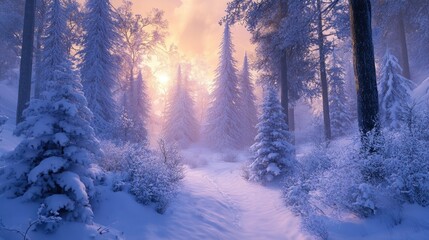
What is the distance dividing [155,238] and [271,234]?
2849mm

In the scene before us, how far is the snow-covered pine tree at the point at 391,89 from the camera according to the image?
62.2 feet

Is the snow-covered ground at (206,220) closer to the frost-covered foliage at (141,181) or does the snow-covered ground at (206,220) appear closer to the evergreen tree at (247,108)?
the frost-covered foliage at (141,181)

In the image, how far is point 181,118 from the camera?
112ft

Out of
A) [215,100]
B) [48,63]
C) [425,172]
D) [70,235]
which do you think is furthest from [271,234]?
[215,100]

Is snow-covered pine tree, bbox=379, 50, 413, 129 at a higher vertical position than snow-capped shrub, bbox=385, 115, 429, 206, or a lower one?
higher

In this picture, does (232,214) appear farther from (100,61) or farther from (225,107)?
(225,107)

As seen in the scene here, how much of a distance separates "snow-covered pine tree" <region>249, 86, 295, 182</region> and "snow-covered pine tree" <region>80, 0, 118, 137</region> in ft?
35.2

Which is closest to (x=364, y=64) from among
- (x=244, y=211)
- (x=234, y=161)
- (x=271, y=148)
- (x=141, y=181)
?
(x=244, y=211)

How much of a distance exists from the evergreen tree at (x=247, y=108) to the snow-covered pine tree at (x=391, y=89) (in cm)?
1476

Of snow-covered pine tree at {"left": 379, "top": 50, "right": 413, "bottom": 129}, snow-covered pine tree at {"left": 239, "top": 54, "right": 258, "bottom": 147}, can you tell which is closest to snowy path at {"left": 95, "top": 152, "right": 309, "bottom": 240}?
snow-covered pine tree at {"left": 379, "top": 50, "right": 413, "bottom": 129}

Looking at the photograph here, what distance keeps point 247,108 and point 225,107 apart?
3765 millimetres

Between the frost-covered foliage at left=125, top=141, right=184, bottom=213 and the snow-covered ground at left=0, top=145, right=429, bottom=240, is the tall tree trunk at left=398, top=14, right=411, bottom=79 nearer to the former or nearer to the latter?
the snow-covered ground at left=0, top=145, right=429, bottom=240

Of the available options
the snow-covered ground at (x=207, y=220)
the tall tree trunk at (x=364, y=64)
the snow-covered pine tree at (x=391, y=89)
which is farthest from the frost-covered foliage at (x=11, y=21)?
the snow-covered pine tree at (x=391, y=89)

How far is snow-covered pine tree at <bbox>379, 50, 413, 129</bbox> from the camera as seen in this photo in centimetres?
1897
